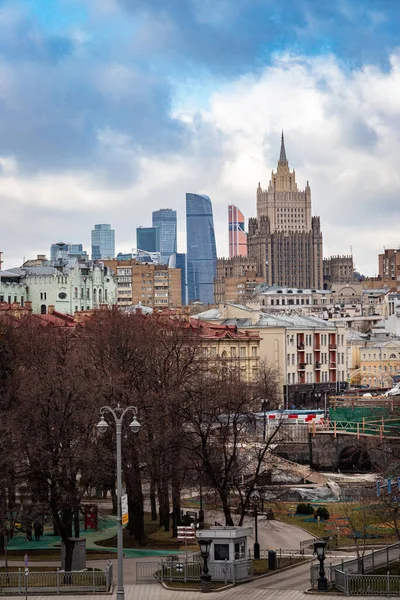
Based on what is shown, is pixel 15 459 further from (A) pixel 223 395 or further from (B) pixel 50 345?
(B) pixel 50 345

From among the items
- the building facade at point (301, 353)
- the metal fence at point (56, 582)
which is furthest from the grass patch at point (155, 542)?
the building facade at point (301, 353)

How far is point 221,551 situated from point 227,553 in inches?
11.6

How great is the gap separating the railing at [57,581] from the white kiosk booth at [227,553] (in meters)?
4.62

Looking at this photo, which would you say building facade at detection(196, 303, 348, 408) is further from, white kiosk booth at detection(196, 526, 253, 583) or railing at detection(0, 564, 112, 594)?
railing at detection(0, 564, 112, 594)

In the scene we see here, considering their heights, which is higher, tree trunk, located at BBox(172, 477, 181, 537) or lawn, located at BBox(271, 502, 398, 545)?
tree trunk, located at BBox(172, 477, 181, 537)

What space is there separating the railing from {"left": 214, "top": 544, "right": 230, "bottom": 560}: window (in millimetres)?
4849

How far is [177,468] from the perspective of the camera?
282 ft

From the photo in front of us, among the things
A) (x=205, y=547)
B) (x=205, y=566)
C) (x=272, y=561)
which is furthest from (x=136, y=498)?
(x=205, y=566)

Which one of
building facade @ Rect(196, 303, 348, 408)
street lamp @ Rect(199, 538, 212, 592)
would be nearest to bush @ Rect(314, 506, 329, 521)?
street lamp @ Rect(199, 538, 212, 592)

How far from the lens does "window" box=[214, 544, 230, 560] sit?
71.8 m

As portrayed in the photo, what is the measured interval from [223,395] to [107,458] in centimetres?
1518

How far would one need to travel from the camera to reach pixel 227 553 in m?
71.8

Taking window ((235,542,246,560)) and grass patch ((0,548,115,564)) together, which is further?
grass patch ((0,548,115,564))

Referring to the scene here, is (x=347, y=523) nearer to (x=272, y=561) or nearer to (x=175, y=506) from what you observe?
(x=175, y=506)
